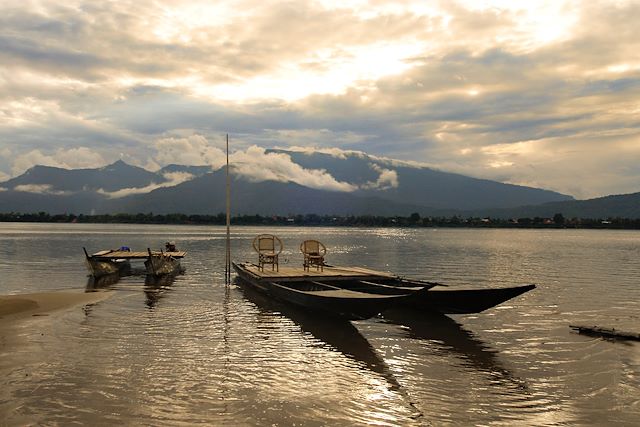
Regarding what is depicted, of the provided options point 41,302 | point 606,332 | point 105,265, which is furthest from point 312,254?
point 105,265

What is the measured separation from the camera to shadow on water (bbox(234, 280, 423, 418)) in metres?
13.5

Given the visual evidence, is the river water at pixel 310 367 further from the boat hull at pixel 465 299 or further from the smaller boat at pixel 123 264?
the smaller boat at pixel 123 264

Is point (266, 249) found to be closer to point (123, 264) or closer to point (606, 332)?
point (123, 264)

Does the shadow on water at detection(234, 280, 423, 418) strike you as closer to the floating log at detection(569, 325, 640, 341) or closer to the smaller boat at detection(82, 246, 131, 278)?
the floating log at detection(569, 325, 640, 341)

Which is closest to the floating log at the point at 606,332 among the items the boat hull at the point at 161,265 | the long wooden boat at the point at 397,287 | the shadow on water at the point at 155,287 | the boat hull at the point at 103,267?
the long wooden boat at the point at 397,287

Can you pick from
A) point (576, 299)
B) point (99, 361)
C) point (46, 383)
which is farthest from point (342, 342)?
point (576, 299)

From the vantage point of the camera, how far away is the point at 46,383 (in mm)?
12203

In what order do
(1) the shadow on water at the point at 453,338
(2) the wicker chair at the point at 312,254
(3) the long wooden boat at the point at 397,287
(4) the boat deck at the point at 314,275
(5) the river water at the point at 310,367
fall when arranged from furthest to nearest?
(2) the wicker chair at the point at 312,254 → (4) the boat deck at the point at 314,275 → (3) the long wooden boat at the point at 397,287 → (1) the shadow on water at the point at 453,338 → (5) the river water at the point at 310,367

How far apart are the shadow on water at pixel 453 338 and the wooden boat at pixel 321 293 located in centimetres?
115

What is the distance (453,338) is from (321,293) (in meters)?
4.96

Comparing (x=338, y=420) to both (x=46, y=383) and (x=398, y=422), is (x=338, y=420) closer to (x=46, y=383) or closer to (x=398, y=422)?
(x=398, y=422)

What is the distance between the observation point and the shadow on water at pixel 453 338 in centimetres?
1405

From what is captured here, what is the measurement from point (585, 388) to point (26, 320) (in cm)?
1885

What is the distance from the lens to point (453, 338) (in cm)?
1797
